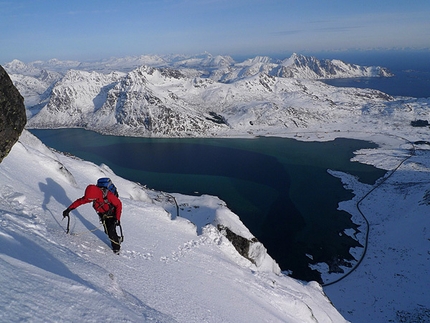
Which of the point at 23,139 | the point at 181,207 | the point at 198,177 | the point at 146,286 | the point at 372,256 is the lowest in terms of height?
the point at 372,256

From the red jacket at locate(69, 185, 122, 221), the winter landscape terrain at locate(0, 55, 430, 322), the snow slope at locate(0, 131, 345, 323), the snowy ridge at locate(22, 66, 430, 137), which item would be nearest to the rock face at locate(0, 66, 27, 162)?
the snow slope at locate(0, 131, 345, 323)

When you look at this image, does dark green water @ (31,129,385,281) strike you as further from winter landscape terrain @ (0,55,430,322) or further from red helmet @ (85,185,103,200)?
red helmet @ (85,185,103,200)

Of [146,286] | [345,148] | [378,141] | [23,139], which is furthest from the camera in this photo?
[378,141]

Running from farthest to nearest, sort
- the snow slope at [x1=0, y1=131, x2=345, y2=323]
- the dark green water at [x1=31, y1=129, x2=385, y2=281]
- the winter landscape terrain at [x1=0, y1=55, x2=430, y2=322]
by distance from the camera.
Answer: the dark green water at [x1=31, y1=129, x2=385, y2=281] → the winter landscape terrain at [x1=0, y1=55, x2=430, y2=322] → the snow slope at [x1=0, y1=131, x2=345, y2=323]

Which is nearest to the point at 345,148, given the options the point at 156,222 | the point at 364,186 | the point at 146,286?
the point at 364,186

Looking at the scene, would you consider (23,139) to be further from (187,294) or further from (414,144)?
(414,144)

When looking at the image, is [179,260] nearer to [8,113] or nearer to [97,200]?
[97,200]
